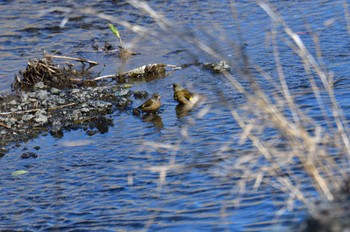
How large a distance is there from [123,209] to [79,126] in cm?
166

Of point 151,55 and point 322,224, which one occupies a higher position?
point 322,224

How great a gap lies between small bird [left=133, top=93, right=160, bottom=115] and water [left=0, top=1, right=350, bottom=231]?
7 cm

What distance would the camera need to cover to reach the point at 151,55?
27.6 feet

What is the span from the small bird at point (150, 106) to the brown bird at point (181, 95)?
0.20m

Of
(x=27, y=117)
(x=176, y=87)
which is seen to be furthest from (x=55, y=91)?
(x=176, y=87)

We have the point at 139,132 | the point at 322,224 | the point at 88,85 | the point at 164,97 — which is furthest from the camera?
the point at 88,85

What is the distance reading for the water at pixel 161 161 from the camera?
14.8ft

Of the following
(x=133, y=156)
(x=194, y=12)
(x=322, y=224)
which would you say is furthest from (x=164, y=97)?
(x=322, y=224)

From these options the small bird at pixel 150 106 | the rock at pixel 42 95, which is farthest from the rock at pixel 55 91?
the small bird at pixel 150 106

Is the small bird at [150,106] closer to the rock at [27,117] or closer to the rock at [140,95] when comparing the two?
the rock at [140,95]

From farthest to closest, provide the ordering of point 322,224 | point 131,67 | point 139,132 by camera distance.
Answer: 1. point 131,67
2. point 139,132
3. point 322,224

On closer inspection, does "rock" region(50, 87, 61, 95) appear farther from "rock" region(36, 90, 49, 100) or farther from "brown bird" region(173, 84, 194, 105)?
"brown bird" region(173, 84, 194, 105)

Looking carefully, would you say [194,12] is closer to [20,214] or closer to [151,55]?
[151,55]

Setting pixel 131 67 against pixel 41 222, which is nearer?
pixel 41 222
